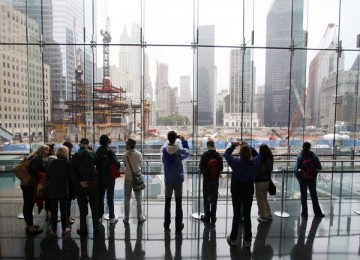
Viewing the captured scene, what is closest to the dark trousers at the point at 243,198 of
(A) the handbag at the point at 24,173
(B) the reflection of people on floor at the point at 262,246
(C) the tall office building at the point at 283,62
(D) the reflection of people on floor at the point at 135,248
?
(B) the reflection of people on floor at the point at 262,246

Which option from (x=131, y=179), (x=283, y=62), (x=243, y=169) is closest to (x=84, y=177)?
(x=131, y=179)

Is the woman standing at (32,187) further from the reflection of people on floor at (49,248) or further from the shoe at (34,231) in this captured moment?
the reflection of people on floor at (49,248)

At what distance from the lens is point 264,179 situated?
3.20 m

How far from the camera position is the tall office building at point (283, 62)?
18.9ft

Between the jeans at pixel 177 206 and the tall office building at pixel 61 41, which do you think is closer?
the jeans at pixel 177 206

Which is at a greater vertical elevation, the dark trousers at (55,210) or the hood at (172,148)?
the hood at (172,148)

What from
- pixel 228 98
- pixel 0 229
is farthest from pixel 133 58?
pixel 0 229

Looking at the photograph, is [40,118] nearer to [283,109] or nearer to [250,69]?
[250,69]

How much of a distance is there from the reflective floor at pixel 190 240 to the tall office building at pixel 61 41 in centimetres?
289

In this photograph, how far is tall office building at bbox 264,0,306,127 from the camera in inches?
227

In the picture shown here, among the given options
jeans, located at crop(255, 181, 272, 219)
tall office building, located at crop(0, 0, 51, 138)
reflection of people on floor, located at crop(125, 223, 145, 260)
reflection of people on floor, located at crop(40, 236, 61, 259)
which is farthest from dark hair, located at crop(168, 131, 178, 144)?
tall office building, located at crop(0, 0, 51, 138)

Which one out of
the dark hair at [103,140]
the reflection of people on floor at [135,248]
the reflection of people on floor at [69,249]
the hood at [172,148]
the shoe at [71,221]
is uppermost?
the dark hair at [103,140]

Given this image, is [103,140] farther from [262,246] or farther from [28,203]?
[262,246]

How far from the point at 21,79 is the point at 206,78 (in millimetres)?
3921
